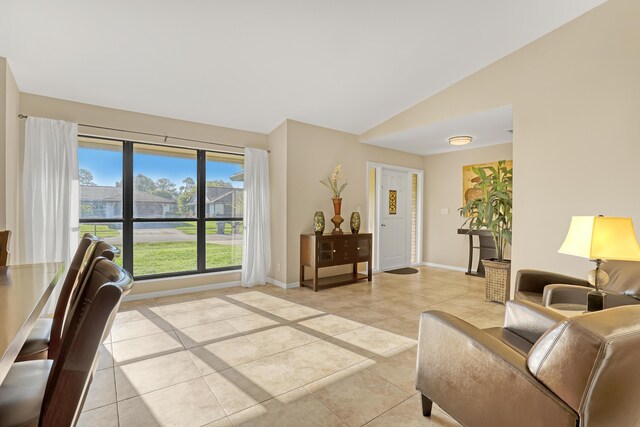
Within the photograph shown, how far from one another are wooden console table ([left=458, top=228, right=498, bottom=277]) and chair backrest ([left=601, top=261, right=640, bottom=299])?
301cm

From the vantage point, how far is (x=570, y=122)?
332cm

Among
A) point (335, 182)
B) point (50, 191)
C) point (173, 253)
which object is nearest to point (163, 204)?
point (173, 253)

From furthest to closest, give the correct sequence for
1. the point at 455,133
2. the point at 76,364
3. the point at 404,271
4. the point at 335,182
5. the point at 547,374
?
the point at 404,271, the point at 335,182, the point at 455,133, the point at 547,374, the point at 76,364

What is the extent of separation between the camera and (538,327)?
68.4 inches

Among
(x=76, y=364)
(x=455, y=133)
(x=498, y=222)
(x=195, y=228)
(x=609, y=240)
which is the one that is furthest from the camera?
(x=455, y=133)

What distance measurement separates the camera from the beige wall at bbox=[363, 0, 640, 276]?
2986 mm

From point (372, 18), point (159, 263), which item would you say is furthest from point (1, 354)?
point (159, 263)

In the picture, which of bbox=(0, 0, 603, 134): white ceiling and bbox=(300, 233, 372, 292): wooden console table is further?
bbox=(300, 233, 372, 292): wooden console table

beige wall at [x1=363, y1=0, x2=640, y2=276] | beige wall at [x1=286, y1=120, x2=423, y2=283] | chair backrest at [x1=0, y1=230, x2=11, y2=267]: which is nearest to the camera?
chair backrest at [x1=0, y1=230, x2=11, y2=267]

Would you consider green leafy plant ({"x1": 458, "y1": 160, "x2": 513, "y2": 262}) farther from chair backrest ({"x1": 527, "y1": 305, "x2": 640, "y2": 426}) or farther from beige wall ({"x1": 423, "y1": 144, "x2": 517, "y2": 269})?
chair backrest ({"x1": 527, "y1": 305, "x2": 640, "y2": 426})

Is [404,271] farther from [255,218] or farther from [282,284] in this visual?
[255,218]

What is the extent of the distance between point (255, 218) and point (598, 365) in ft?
14.2

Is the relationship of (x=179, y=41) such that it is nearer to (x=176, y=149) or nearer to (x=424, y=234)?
(x=176, y=149)

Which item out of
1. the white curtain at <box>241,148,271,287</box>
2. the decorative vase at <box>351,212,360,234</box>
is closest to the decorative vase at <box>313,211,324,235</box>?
the decorative vase at <box>351,212,360,234</box>
